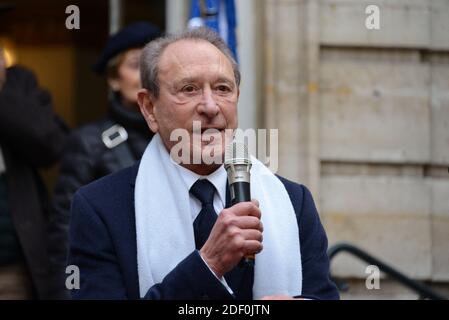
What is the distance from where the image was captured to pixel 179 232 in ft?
11.1

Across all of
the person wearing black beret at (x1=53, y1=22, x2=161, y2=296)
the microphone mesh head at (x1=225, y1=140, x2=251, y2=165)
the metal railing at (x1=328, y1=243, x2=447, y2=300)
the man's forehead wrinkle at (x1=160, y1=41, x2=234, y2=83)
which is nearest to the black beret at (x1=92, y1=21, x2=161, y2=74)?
the person wearing black beret at (x1=53, y1=22, x2=161, y2=296)

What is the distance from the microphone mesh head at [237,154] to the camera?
3127 mm

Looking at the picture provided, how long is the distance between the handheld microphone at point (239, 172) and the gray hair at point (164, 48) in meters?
0.46

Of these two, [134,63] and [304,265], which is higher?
[134,63]

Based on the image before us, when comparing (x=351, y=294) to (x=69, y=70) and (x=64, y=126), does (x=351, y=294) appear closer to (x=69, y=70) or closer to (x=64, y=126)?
(x=64, y=126)

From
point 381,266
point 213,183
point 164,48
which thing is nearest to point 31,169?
point 381,266

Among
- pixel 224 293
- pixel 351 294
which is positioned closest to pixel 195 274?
pixel 224 293

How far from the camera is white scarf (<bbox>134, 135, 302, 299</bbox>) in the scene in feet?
10.9

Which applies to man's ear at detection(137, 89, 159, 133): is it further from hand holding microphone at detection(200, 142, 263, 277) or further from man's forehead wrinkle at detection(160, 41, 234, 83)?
hand holding microphone at detection(200, 142, 263, 277)

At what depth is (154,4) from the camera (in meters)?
7.89

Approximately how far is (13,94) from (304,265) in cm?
247

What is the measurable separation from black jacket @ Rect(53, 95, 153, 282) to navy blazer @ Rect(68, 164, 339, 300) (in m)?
1.72

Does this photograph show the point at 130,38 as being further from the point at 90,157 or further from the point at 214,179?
the point at 214,179

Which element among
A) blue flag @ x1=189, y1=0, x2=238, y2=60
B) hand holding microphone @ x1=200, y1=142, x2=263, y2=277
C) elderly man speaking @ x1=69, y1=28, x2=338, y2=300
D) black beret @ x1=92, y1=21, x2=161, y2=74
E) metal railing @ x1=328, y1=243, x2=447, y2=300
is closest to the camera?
hand holding microphone @ x1=200, y1=142, x2=263, y2=277
